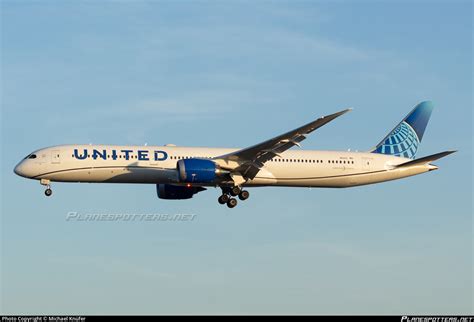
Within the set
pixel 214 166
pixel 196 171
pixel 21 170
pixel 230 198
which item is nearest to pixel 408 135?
pixel 230 198

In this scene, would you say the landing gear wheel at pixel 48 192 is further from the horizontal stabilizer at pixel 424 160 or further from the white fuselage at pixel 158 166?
the horizontal stabilizer at pixel 424 160

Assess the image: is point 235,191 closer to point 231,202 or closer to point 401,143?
point 231,202

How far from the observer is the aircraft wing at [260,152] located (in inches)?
2430

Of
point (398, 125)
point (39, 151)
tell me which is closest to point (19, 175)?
point (39, 151)

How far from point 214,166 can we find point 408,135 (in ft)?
61.7

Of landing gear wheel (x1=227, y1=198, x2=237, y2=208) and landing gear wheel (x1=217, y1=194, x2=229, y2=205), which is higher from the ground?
landing gear wheel (x1=217, y1=194, x2=229, y2=205)

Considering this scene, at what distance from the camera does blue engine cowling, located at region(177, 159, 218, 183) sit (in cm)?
6272

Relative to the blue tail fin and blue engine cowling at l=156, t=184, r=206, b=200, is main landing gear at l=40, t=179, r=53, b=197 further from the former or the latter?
the blue tail fin

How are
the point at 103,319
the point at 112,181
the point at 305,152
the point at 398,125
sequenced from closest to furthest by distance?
the point at 103,319 → the point at 112,181 → the point at 305,152 → the point at 398,125

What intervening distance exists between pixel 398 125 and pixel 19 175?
28508 mm

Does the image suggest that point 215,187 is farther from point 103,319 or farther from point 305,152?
point 103,319

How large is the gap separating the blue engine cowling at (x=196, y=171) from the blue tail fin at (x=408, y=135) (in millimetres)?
15097

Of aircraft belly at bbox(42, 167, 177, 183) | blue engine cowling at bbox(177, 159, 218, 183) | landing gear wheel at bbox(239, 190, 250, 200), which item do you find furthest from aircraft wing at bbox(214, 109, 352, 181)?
aircraft belly at bbox(42, 167, 177, 183)

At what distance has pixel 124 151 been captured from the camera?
64875mm
